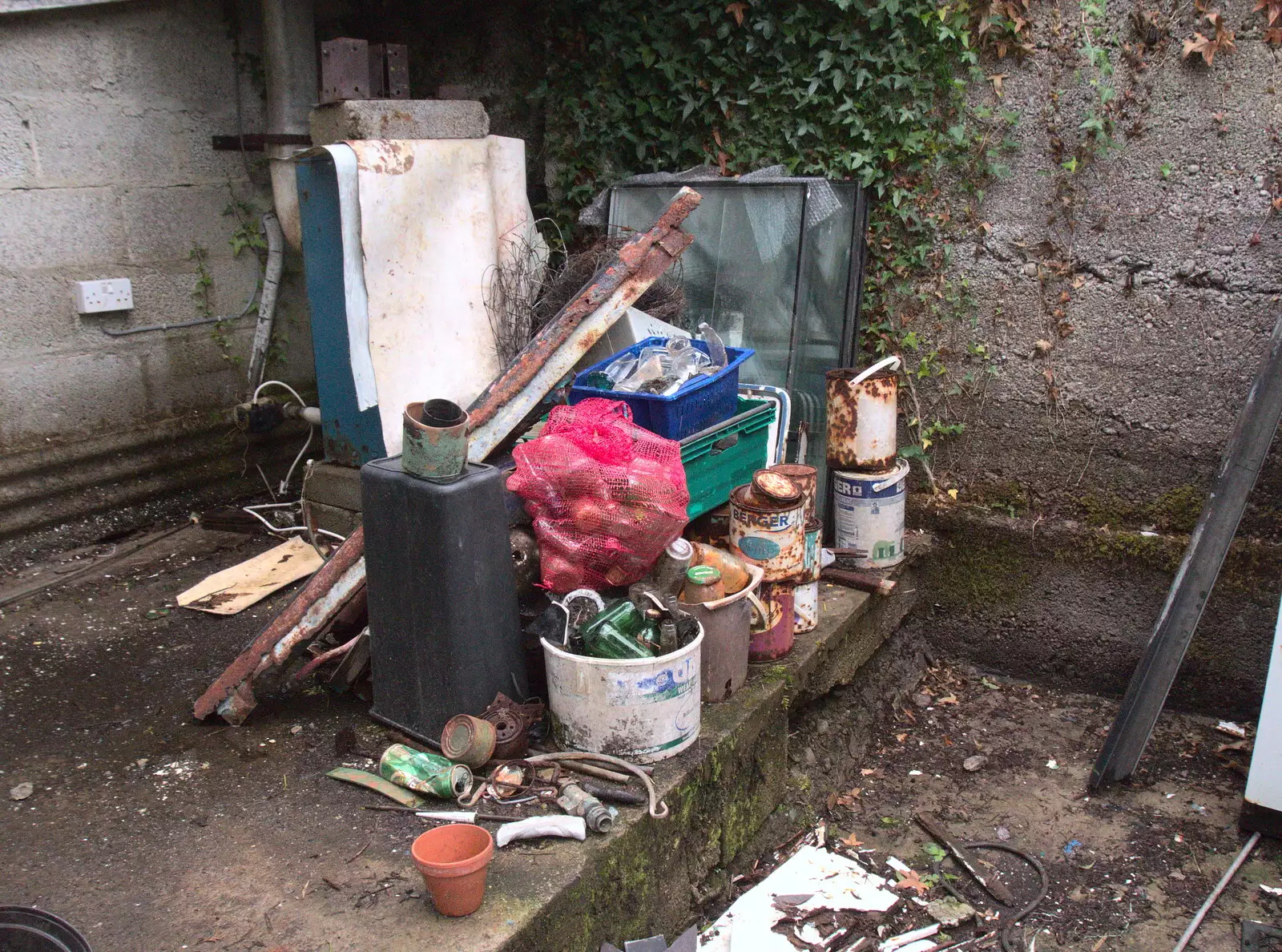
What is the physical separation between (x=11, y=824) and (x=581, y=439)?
77.0 inches

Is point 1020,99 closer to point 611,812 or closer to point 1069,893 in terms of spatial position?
point 1069,893

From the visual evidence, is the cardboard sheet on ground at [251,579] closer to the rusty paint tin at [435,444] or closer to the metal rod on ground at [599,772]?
the rusty paint tin at [435,444]

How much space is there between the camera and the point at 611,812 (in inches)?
108

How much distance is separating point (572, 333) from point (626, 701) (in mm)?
1460

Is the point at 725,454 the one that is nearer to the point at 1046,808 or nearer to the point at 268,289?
the point at 1046,808

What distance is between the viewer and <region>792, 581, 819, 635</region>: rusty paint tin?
3.83 metres

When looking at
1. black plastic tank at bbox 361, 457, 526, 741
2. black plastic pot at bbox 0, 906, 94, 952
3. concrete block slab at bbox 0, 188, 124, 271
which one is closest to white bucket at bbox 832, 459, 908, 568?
black plastic tank at bbox 361, 457, 526, 741

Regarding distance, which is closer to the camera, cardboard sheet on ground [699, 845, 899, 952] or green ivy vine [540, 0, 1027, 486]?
cardboard sheet on ground [699, 845, 899, 952]

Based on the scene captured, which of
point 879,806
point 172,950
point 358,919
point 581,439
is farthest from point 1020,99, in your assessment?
point 172,950

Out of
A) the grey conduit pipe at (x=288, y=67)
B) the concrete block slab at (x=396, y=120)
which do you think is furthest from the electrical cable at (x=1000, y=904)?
the grey conduit pipe at (x=288, y=67)

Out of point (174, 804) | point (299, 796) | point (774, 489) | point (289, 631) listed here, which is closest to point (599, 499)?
point (774, 489)

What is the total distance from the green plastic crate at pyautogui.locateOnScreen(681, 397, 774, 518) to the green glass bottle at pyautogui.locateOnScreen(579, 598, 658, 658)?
765 millimetres

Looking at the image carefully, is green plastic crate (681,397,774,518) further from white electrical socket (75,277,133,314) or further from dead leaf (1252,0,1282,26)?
white electrical socket (75,277,133,314)

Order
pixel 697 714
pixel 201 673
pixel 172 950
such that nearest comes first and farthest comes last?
pixel 172 950, pixel 697 714, pixel 201 673
